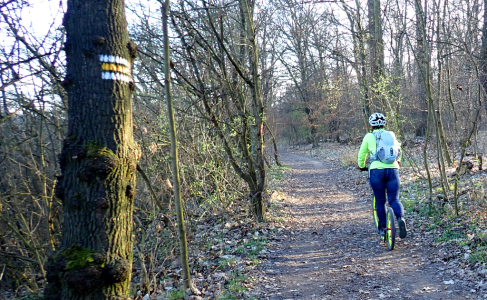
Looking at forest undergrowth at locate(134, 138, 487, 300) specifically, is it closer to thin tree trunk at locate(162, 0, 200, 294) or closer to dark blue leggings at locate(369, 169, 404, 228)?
thin tree trunk at locate(162, 0, 200, 294)

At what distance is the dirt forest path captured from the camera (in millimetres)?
4250

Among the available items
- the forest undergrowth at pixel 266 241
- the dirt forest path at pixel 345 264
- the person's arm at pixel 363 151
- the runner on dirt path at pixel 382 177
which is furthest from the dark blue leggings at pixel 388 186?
the forest undergrowth at pixel 266 241

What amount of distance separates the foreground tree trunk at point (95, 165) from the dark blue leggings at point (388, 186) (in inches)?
170

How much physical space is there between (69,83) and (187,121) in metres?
5.55

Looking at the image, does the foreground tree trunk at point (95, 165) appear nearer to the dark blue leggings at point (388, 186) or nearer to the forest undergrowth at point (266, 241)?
the forest undergrowth at point (266, 241)

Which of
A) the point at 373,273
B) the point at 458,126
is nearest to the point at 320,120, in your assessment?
the point at 458,126

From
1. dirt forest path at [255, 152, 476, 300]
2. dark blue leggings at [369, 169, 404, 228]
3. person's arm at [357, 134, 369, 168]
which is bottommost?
dirt forest path at [255, 152, 476, 300]

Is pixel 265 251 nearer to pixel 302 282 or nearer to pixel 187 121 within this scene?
pixel 302 282

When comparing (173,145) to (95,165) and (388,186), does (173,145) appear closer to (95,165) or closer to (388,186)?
(95,165)

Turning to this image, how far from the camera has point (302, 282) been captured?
480cm

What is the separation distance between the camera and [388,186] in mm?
5617

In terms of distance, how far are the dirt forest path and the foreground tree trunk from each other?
261 centimetres

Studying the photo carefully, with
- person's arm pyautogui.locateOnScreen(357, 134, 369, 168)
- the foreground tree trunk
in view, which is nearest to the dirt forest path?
person's arm pyautogui.locateOnScreen(357, 134, 369, 168)

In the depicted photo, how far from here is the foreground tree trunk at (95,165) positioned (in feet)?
7.71
